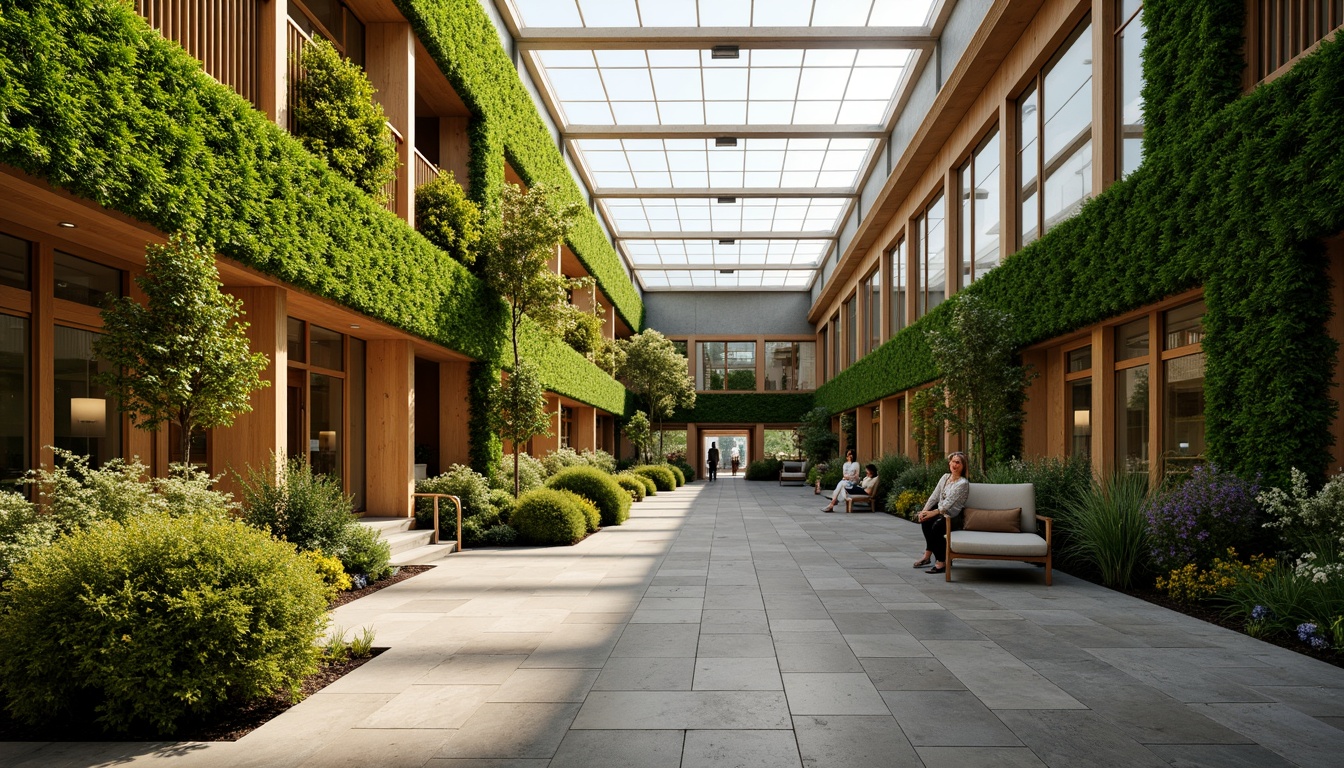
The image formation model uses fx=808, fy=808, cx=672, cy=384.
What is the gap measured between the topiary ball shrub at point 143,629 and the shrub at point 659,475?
22.3 metres

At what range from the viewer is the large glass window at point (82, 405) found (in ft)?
22.5

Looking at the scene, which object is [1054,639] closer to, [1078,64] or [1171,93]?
[1171,93]

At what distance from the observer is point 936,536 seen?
29.4 feet

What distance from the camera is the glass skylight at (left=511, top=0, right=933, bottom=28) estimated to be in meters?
15.5

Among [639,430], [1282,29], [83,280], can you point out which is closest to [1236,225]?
[1282,29]

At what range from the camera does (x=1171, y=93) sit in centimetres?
879

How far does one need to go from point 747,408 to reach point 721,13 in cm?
2654

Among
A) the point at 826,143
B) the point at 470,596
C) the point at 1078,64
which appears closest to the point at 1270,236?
the point at 1078,64

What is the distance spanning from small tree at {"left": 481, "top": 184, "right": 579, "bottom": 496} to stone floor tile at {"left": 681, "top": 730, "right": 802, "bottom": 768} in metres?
9.78

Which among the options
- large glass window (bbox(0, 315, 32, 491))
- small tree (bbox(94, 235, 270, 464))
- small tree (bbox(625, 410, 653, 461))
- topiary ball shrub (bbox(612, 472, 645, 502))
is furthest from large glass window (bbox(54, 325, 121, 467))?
small tree (bbox(625, 410, 653, 461))

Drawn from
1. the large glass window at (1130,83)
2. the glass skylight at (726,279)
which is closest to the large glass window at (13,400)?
the large glass window at (1130,83)

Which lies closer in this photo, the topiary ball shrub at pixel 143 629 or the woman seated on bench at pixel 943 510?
the topiary ball shrub at pixel 143 629

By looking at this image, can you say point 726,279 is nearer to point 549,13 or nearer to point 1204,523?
point 549,13

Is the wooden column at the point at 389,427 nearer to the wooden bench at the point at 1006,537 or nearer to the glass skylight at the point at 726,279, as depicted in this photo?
the wooden bench at the point at 1006,537
